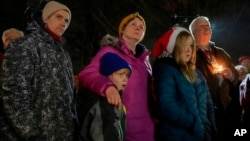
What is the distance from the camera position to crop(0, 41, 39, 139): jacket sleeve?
281 cm

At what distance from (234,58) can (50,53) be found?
10.1m

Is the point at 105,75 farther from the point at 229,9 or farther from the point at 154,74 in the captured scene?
the point at 229,9

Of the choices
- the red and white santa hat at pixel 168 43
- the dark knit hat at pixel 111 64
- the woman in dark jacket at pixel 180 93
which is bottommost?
the woman in dark jacket at pixel 180 93

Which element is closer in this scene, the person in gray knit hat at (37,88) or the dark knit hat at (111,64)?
the person in gray knit hat at (37,88)

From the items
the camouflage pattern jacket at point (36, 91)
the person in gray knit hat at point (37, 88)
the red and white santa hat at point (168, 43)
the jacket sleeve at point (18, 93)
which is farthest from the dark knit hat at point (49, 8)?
the red and white santa hat at point (168, 43)

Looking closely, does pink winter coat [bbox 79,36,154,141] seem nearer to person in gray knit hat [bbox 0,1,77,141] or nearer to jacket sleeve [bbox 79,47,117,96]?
jacket sleeve [bbox 79,47,117,96]

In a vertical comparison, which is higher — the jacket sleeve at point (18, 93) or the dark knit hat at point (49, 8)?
the dark knit hat at point (49, 8)

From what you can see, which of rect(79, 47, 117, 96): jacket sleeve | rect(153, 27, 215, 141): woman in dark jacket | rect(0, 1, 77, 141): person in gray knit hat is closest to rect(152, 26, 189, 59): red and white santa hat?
rect(153, 27, 215, 141): woman in dark jacket

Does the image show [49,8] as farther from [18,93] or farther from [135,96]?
[135,96]

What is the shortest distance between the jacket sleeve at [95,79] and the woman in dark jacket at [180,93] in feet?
2.20

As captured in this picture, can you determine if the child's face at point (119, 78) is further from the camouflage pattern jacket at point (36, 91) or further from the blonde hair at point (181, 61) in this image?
the blonde hair at point (181, 61)

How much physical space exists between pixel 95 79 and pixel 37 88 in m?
0.61

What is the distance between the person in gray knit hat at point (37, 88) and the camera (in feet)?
9.27

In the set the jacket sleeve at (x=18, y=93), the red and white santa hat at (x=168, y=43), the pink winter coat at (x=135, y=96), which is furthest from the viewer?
the red and white santa hat at (x=168, y=43)
